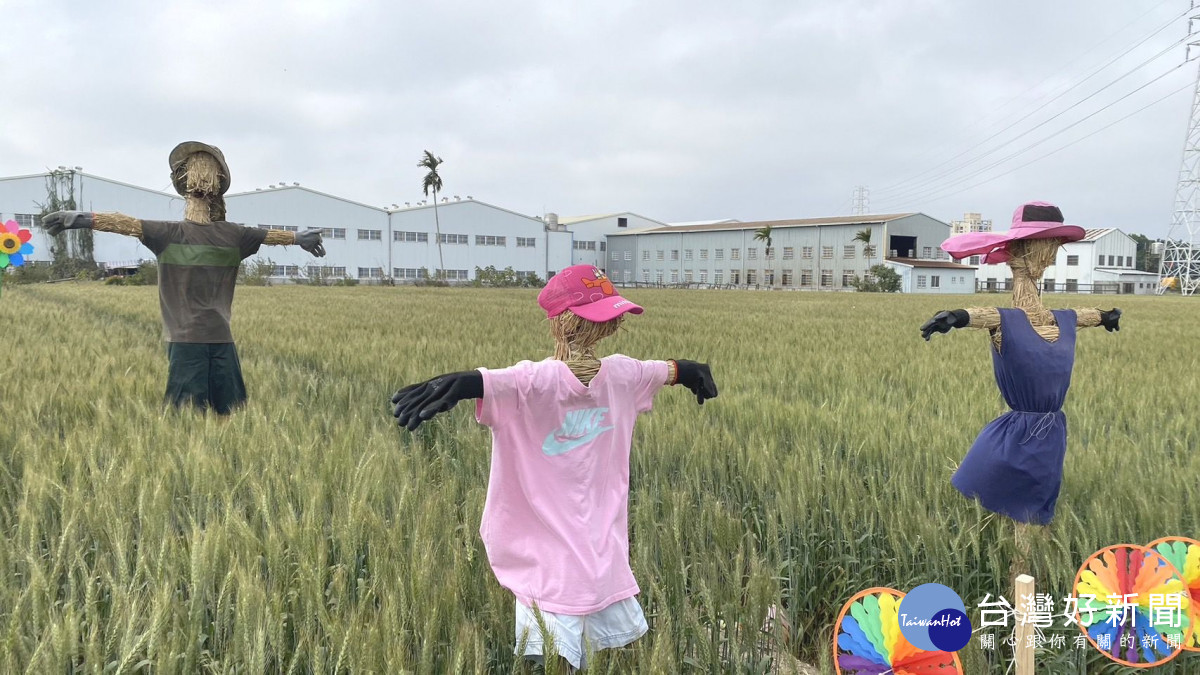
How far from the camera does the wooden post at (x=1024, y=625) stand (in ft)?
3.28

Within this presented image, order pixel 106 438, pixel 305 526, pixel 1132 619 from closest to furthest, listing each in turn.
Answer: pixel 1132 619 < pixel 305 526 < pixel 106 438

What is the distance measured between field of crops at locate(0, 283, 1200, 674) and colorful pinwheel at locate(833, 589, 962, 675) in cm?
36

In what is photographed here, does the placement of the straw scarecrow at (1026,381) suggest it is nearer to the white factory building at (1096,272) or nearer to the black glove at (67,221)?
the black glove at (67,221)

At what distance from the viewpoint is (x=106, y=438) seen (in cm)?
302

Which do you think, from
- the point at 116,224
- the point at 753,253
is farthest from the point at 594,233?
the point at 116,224

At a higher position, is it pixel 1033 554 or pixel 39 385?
Result: pixel 39 385

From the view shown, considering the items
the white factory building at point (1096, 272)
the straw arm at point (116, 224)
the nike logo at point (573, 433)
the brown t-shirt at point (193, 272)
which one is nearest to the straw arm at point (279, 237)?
the brown t-shirt at point (193, 272)

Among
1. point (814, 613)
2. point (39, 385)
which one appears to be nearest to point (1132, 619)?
point (814, 613)

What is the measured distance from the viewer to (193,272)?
3.71m

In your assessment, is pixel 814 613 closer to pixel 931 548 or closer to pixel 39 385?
pixel 931 548

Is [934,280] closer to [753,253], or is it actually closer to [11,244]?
[753,253]

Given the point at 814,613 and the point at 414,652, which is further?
the point at 814,613

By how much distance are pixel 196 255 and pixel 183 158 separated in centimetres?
51

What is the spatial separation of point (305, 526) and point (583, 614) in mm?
859
